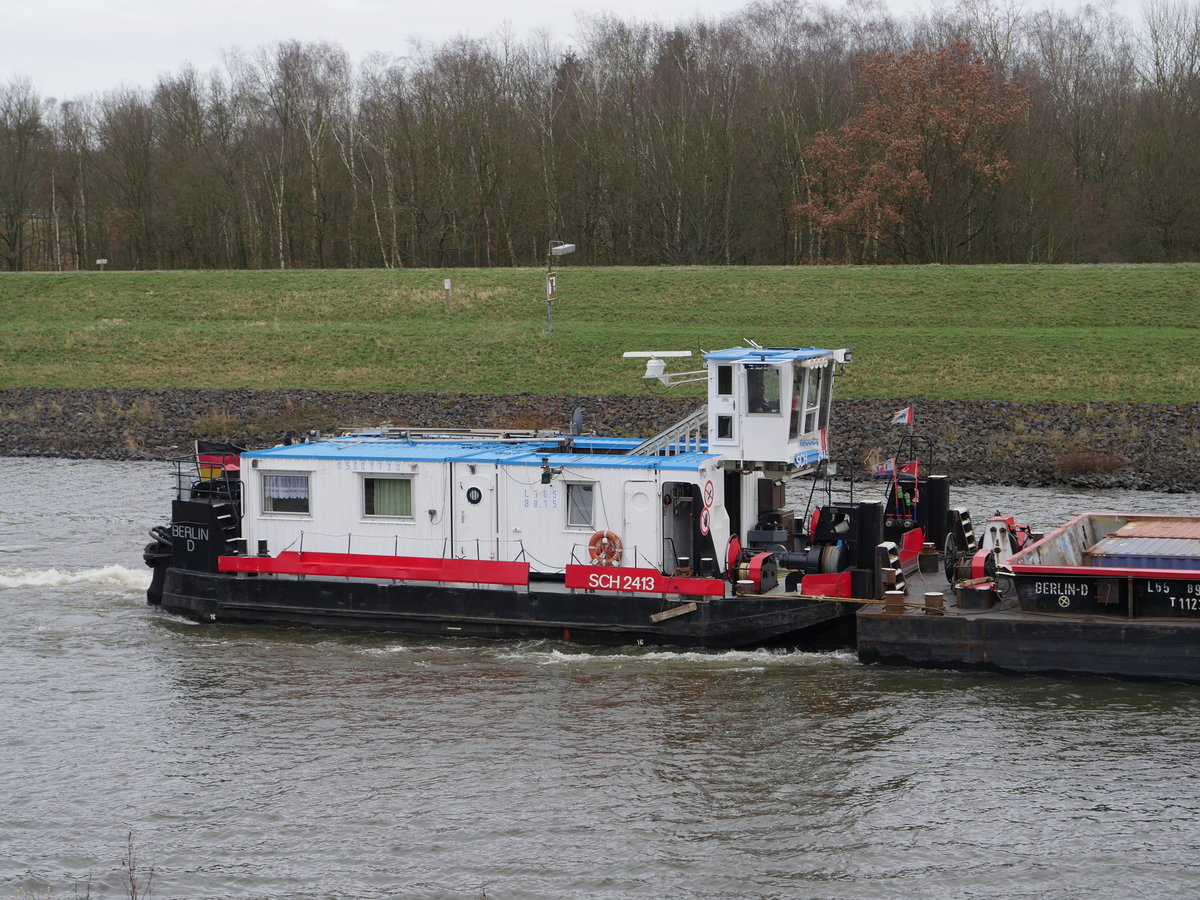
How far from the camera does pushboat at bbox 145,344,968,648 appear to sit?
18.5 meters

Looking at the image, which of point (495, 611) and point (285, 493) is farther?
point (285, 493)

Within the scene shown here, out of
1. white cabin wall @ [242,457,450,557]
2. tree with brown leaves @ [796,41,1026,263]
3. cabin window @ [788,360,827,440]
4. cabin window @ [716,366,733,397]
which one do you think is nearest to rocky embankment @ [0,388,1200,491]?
cabin window @ [788,360,827,440]

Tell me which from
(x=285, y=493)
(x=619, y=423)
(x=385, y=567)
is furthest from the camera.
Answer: (x=619, y=423)

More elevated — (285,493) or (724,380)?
Answer: (724,380)

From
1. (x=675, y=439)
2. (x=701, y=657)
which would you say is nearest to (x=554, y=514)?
(x=675, y=439)

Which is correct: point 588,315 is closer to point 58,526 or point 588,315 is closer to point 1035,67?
point 58,526

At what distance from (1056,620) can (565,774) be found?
260 inches

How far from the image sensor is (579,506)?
19469 millimetres

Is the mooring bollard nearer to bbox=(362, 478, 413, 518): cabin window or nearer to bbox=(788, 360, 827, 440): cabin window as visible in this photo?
bbox=(788, 360, 827, 440): cabin window

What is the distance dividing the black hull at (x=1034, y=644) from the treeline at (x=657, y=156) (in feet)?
138

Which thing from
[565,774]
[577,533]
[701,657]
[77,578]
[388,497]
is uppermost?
[388,497]

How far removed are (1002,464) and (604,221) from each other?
39868 millimetres

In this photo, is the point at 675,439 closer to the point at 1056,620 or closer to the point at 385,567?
the point at 385,567

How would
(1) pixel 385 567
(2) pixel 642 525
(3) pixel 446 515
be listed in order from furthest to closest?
1. (3) pixel 446 515
2. (1) pixel 385 567
3. (2) pixel 642 525
